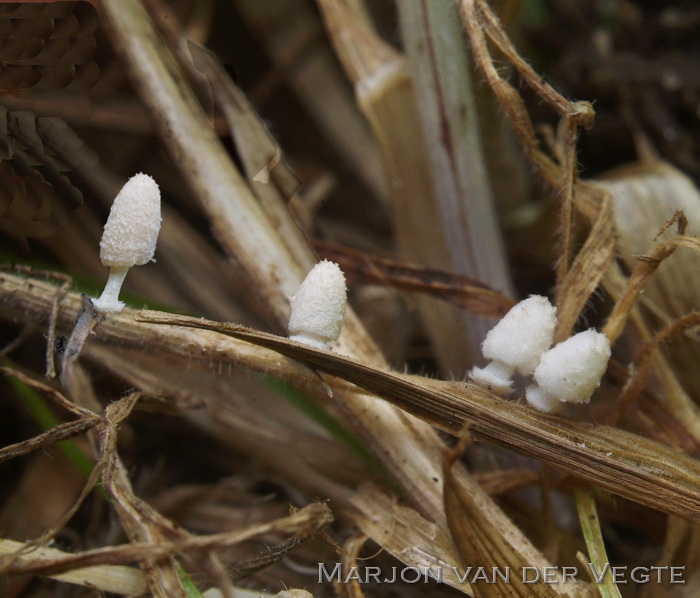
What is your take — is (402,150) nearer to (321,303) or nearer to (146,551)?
(321,303)

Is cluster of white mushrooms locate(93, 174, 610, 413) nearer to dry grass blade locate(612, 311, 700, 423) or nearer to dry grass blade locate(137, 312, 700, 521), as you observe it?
dry grass blade locate(137, 312, 700, 521)

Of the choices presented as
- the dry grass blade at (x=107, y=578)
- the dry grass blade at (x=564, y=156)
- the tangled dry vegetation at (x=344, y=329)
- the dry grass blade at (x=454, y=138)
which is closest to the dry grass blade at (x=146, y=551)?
the tangled dry vegetation at (x=344, y=329)

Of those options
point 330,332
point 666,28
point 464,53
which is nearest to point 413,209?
point 464,53

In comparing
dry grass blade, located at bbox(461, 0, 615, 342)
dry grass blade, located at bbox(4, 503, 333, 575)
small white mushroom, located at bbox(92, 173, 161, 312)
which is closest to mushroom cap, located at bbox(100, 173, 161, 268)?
small white mushroom, located at bbox(92, 173, 161, 312)

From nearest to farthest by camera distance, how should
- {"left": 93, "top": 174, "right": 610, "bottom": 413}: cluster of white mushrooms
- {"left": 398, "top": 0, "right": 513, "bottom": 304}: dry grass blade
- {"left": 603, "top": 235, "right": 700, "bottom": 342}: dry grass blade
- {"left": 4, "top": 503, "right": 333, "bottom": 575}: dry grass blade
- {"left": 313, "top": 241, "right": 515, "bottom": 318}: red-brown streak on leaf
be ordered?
{"left": 4, "top": 503, "right": 333, "bottom": 575}: dry grass blade < {"left": 93, "top": 174, "right": 610, "bottom": 413}: cluster of white mushrooms < {"left": 603, "top": 235, "right": 700, "bottom": 342}: dry grass blade < {"left": 313, "top": 241, "right": 515, "bottom": 318}: red-brown streak on leaf < {"left": 398, "top": 0, "right": 513, "bottom": 304}: dry grass blade

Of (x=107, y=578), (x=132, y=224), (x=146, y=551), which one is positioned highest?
(x=132, y=224)

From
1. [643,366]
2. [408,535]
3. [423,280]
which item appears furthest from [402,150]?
[408,535]

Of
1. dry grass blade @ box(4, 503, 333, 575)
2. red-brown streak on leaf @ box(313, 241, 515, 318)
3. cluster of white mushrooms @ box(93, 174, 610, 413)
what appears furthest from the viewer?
red-brown streak on leaf @ box(313, 241, 515, 318)
